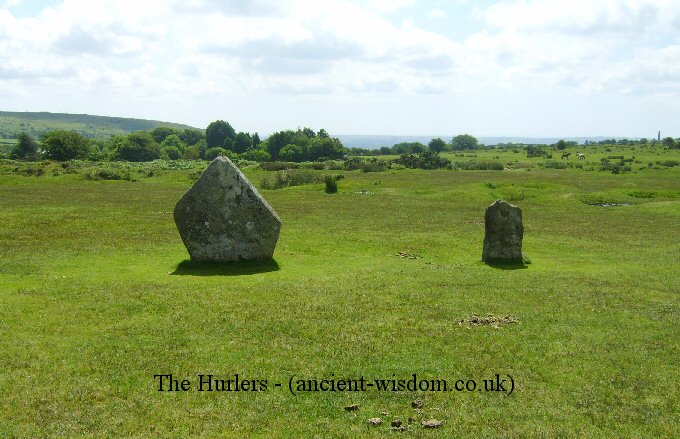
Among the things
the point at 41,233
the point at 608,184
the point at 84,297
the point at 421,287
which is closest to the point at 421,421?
the point at 421,287

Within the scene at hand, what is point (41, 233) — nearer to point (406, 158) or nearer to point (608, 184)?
point (608, 184)

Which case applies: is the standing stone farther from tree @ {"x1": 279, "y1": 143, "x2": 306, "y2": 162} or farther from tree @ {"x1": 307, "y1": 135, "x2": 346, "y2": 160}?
tree @ {"x1": 279, "y1": 143, "x2": 306, "y2": 162}

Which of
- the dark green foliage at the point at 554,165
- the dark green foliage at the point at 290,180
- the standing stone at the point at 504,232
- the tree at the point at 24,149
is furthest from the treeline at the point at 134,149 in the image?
the standing stone at the point at 504,232

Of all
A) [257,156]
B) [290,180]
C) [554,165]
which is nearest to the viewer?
[290,180]

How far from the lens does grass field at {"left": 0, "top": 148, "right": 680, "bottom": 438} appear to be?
42.3ft

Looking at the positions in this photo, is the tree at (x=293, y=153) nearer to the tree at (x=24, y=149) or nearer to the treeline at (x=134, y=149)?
the treeline at (x=134, y=149)

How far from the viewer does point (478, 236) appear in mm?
39031

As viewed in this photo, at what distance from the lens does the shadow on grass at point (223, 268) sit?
27.0 meters

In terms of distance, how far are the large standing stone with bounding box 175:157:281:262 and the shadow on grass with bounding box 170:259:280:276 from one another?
320 millimetres

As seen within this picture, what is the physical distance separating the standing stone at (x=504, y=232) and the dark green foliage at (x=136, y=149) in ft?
498

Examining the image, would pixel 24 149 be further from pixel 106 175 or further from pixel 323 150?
pixel 106 175

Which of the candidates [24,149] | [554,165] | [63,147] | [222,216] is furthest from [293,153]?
[222,216]

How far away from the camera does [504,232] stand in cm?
3017

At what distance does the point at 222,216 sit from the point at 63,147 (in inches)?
5339
